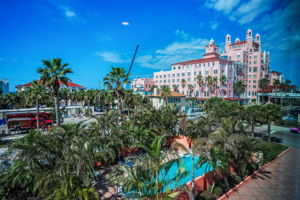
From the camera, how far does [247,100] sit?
76.1m

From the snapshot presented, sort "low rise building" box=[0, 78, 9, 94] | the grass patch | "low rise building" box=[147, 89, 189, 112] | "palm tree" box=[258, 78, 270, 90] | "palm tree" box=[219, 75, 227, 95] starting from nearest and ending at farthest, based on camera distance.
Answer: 1. the grass patch
2. "low rise building" box=[147, 89, 189, 112]
3. "low rise building" box=[0, 78, 9, 94]
4. "palm tree" box=[219, 75, 227, 95]
5. "palm tree" box=[258, 78, 270, 90]

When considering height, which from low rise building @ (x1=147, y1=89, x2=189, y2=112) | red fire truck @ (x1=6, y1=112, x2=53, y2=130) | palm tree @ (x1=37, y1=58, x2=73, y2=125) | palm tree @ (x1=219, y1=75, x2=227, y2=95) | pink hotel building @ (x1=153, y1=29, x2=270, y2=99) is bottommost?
red fire truck @ (x1=6, y1=112, x2=53, y2=130)

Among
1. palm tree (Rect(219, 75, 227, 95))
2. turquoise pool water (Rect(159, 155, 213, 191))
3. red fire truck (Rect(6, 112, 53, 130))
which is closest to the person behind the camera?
turquoise pool water (Rect(159, 155, 213, 191))

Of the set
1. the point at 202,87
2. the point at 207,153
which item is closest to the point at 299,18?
the point at 207,153

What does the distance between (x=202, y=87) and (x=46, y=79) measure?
60.6m

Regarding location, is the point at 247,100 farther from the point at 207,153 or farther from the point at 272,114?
the point at 207,153

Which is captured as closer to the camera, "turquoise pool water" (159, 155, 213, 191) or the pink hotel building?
"turquoise pool water" (159, 155, 213, 191)

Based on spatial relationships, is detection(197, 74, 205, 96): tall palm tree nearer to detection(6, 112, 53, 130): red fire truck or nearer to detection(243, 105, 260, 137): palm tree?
detection(243, 105, 260, 137): palm tree

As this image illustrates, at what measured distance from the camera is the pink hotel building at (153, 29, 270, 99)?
67.9m

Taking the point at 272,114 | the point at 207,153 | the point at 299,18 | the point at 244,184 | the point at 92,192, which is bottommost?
the point at 244,184

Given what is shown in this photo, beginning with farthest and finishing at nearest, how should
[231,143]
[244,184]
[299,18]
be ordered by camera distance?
[244,184] < [231,143] < [299,18]

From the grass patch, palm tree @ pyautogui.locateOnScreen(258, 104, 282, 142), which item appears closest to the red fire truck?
the grass patch

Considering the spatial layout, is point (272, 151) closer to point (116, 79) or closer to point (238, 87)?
point (116, 79)

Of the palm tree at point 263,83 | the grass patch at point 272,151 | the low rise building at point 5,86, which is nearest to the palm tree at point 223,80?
the palm tree at point 263,83
